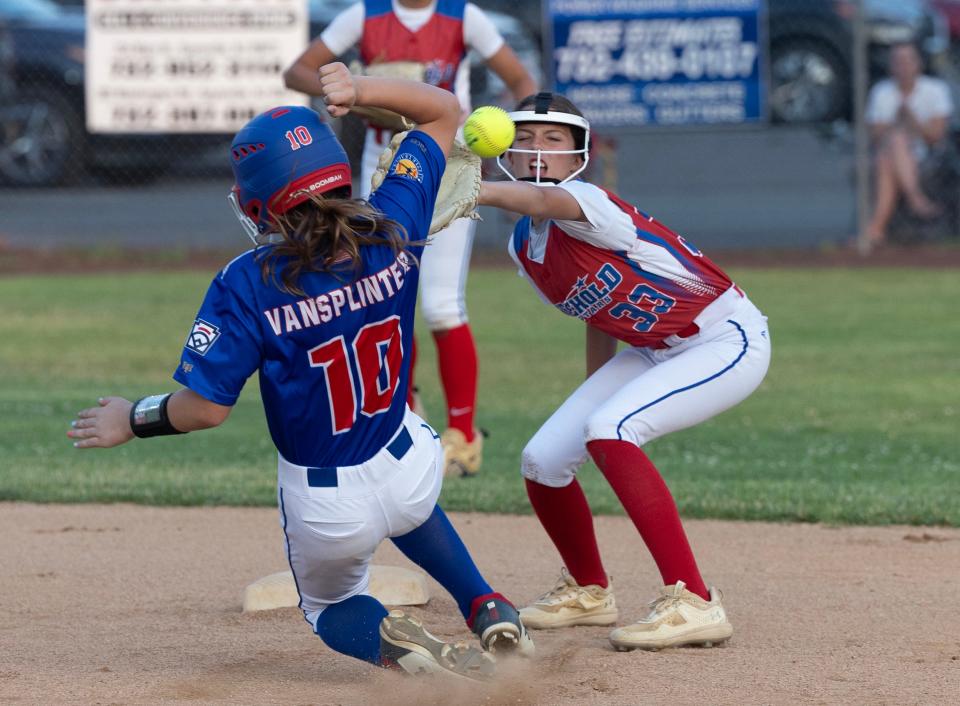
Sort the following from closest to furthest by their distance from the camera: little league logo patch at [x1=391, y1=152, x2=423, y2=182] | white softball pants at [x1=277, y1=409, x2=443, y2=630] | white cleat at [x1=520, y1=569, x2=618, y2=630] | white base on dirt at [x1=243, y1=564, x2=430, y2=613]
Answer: white softball pants at [x1=277, y1=409, x2=443, y2=630], little league logo patch at [x1=391, y1=152, x2=423, y2=182], white cleat at [x1=520, y1=569, x2=618, y2=630], white base on dirt at [x1=243, y1=564, x2=430, y2=613]

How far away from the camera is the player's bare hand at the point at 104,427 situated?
10.6 ft

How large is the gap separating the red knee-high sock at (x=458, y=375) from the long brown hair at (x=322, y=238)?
9.88ft

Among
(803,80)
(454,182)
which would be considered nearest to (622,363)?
(454,182)

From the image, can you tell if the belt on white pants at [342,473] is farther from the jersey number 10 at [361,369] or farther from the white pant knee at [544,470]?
the white pant knee at [544,470]

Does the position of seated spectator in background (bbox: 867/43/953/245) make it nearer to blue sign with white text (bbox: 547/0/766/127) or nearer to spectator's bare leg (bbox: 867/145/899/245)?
spectator's bare leg (bbox: 867/145/899/245)

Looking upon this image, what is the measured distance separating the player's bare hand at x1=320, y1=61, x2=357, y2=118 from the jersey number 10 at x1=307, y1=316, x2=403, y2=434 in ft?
1.58

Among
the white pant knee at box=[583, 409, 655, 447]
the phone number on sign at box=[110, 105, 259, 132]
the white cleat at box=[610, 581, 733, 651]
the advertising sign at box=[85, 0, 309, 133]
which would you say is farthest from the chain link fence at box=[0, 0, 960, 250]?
the white cleat at box=[610, 581, 733, 651]

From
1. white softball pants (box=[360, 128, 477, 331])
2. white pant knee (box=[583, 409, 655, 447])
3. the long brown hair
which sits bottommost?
white softball pants (box=[360, 128, 477, 331])

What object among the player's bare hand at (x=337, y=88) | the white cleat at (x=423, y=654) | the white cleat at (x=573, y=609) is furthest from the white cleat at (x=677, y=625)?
the player's bare hand at (x=337, y=88)

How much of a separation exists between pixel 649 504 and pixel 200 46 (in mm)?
10226

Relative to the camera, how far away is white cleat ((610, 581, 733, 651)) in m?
3.85

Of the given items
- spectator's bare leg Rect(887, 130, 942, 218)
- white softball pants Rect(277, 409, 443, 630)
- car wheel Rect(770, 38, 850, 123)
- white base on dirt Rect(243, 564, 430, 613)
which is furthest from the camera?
car wheel Rect(770, 38, 850, 123)

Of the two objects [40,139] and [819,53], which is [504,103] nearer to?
[819,53]

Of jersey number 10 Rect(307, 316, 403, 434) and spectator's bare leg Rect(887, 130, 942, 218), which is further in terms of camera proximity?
spectator's bare leg Rect(887, 130, 942, 218)
